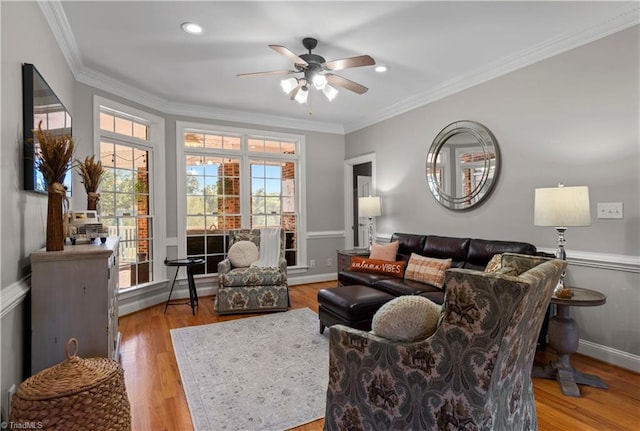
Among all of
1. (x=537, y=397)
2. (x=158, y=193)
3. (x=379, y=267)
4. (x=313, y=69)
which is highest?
(x=313, y=69)

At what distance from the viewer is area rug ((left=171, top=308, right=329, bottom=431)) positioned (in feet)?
6.59

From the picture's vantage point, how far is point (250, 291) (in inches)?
158

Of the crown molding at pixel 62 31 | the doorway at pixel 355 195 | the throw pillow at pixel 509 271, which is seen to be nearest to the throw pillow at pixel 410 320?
the throw pillow at pixel 509 271

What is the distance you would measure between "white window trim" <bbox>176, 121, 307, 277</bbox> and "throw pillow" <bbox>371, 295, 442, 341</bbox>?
3.87 m

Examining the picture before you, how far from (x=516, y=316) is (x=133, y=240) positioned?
4.32 meters

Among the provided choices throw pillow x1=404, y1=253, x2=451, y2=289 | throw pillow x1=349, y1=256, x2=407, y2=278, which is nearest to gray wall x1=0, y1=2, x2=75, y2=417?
throw pillow x1=349, y1=256, x2=407, y2=278

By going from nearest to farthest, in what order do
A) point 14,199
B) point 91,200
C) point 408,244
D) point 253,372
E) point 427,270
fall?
point 14,199 → point 253,372 → point 91,200 → point 427,270 → point 408,244

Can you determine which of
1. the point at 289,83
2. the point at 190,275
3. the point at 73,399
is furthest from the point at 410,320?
the point at 190,275

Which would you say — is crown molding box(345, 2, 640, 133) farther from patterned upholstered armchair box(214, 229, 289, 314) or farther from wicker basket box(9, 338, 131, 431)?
wicker basket box(9, 338, 131, 431)

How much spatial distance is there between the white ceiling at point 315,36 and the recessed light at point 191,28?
0.04 metres

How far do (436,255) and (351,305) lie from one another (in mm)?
1452

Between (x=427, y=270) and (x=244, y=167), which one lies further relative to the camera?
(x=244, y=167)

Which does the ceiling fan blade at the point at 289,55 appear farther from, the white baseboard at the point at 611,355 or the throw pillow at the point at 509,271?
the white baseboard at the point at 611,355

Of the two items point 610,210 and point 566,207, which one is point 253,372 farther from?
point 610,210
